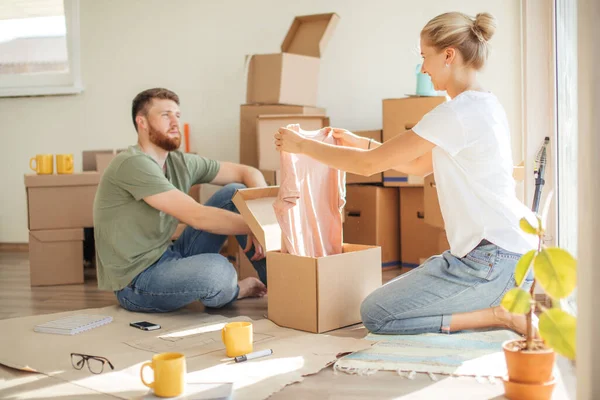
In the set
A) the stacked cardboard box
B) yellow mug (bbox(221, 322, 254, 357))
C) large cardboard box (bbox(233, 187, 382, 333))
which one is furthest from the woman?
the stacked cardboard box

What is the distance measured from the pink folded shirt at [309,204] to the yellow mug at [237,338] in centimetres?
48

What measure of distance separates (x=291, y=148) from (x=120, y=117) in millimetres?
2825

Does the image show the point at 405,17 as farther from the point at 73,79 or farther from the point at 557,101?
the point at 73,79

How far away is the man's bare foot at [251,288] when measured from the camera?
116 inches

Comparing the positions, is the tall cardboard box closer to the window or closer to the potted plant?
the window

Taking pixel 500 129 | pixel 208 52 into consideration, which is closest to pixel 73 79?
pixel 208 52

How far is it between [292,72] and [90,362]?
6.99ft

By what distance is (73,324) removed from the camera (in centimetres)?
248

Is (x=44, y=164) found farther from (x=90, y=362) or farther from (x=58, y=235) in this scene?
(x=90, y=362)

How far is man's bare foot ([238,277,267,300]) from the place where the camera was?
2.95 meters

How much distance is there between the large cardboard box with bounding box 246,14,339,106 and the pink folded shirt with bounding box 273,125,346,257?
123 cm

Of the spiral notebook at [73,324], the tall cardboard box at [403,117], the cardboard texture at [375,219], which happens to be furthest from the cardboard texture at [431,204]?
the spiral notebook at [73,324]

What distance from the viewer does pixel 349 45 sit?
13.8ft

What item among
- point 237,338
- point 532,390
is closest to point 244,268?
point 237,338
